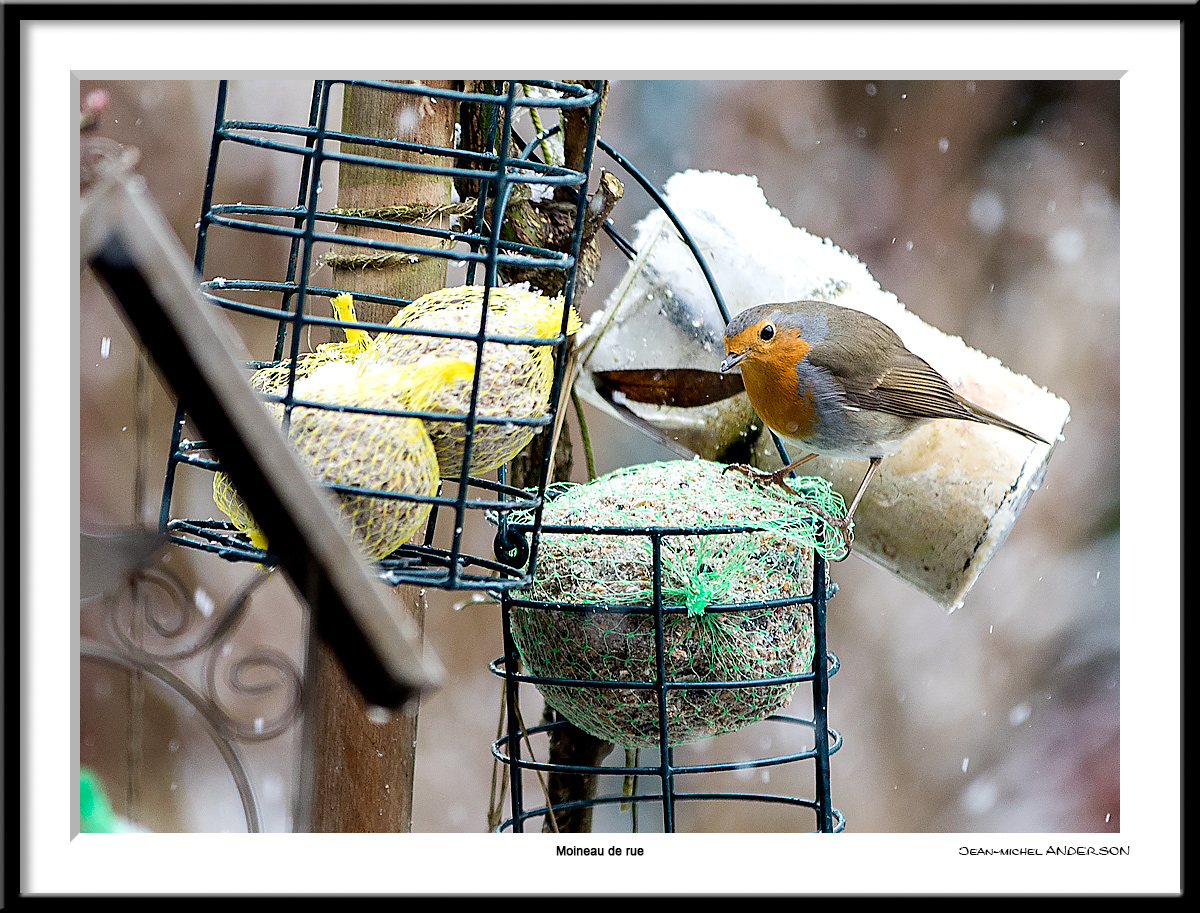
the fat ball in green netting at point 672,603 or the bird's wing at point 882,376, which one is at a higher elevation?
the bird's wing at point 882,376

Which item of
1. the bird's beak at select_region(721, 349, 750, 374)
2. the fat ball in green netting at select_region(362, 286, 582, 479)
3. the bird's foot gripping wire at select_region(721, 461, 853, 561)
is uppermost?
the bird's beak at select_region(721, 349, 750, 374)

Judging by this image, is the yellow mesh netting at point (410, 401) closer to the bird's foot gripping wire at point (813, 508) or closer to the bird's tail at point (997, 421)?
the bird's foot gripping wire at point (813, 508)

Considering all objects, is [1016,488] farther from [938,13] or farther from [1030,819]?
[938,13]

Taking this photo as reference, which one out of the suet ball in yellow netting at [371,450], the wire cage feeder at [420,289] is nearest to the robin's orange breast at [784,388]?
the wire cage feeder at [420,289]

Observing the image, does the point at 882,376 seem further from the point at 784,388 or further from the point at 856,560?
the point at 856,560

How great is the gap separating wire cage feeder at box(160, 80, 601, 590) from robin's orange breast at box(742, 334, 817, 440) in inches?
12.7

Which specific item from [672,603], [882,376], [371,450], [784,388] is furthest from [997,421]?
[371,450]

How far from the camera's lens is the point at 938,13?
118 cm

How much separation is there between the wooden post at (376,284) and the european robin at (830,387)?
46cm

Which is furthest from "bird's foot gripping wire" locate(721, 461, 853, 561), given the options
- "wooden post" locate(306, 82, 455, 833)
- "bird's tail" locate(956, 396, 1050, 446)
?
"wooden post" locate(306, 82, 455, 833)

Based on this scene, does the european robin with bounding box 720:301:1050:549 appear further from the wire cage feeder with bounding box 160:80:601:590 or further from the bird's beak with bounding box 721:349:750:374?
the wire cage feeder with bounding box 160:80:601:590

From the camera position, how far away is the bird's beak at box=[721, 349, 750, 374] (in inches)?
59.4

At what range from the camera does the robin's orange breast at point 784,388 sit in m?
1.55
